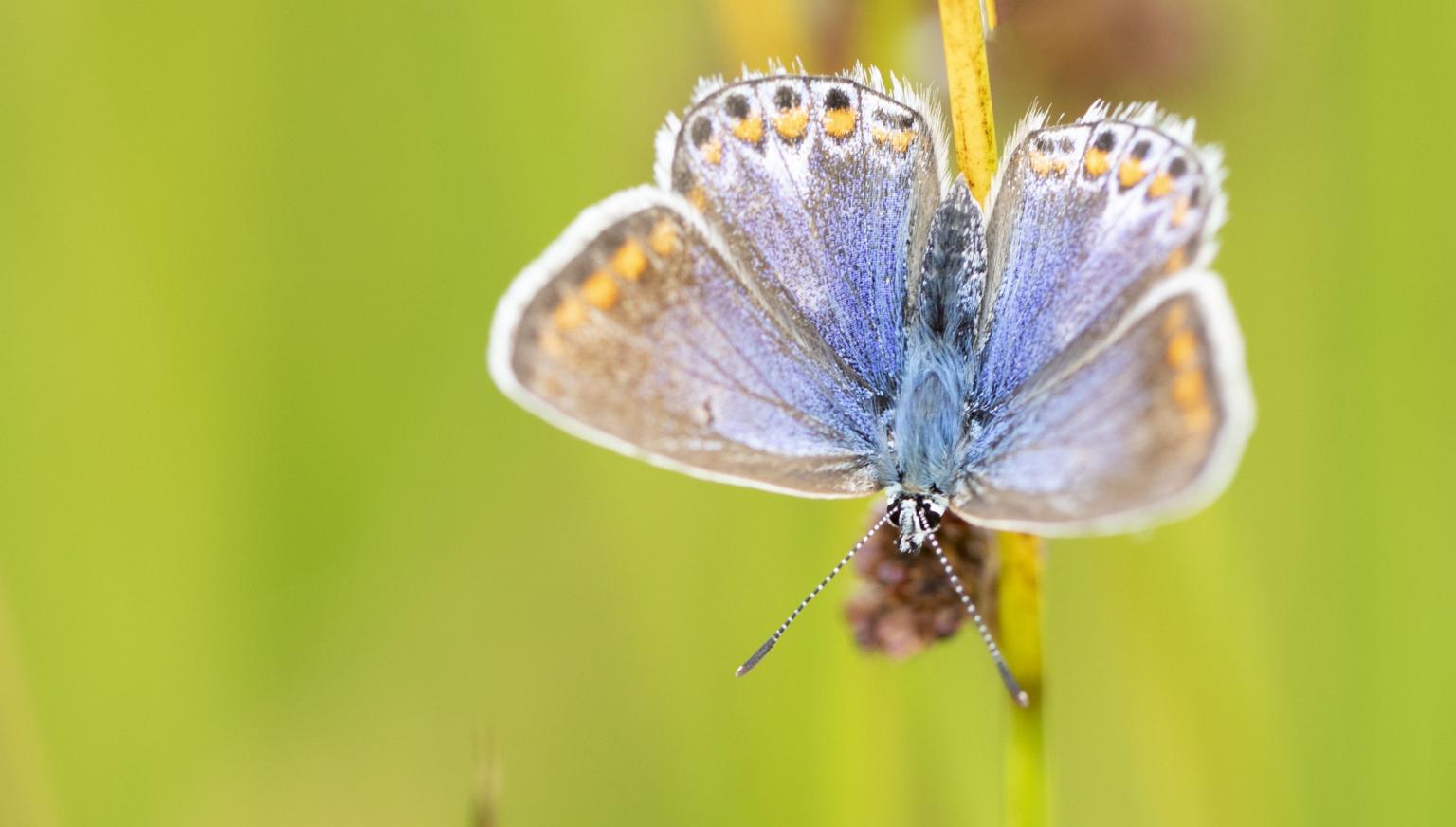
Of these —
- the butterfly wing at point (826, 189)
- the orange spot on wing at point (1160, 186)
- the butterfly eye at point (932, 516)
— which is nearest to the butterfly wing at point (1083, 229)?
the orange spot on wing at point (1160, 186)

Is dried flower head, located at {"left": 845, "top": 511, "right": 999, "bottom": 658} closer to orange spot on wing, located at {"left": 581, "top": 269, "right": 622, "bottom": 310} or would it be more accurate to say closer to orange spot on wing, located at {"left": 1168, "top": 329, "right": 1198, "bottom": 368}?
orange spot on wing, located at {"left": 1168, "top": 329, "right": 1198, "bottom": 368}

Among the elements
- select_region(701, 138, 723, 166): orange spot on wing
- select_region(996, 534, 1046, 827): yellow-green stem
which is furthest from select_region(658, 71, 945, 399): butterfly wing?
select_region(996, 534, 1046, 827): yellow-green stem

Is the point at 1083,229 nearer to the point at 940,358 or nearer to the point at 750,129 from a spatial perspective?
the point at 940,358

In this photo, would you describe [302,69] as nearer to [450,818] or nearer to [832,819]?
[450,818]

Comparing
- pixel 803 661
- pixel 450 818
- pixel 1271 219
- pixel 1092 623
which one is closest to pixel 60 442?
pixel 450 818

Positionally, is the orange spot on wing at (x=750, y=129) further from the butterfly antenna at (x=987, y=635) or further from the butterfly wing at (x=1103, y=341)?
the butterfly antenna at (x=987, y=635)

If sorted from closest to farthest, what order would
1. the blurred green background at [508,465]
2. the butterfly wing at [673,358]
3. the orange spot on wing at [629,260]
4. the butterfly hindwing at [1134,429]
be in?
the butterfly hindwing at [1134,429], the butterfly wing at [673,358], the orange spot on wing at [629,260], the blurred green background at [508,465]

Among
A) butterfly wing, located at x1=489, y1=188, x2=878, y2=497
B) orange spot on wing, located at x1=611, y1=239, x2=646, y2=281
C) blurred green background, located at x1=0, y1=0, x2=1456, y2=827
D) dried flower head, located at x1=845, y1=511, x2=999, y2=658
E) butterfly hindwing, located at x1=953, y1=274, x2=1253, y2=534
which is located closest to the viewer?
butterfly hindwing, located at x1=953, y1=274, x2=1253, y2=534

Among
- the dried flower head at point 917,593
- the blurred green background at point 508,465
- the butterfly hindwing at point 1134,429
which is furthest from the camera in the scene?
the blurred green background at point 508,465
